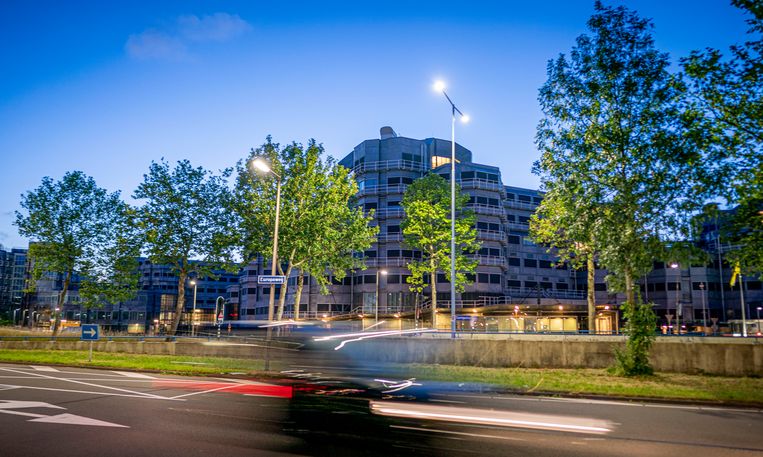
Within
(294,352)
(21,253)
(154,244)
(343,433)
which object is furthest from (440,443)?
(21,253)

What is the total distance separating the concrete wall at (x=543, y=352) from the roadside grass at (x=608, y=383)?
0.71 m

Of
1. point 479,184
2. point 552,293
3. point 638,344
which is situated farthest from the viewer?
point 552,293

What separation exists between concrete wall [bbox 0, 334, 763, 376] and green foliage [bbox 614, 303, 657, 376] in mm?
1655

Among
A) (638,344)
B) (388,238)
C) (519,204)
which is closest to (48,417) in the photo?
(638,344)

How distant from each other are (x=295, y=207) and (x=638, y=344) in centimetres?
2746

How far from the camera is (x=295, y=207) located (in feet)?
127

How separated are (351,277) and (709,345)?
5750 centimetres

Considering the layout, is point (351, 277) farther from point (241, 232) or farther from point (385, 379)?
point (385, 379)

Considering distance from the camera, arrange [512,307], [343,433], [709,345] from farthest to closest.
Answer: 1. [512,307]
2. [709,345]
3. [343,433]

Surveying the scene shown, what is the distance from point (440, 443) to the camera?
8.03 m

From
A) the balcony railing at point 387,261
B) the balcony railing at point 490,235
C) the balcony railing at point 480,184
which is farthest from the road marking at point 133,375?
the balcony railing at point 480,184

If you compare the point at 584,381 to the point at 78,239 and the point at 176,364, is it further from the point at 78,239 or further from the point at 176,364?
the point at 78,239

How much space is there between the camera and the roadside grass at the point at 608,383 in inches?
526

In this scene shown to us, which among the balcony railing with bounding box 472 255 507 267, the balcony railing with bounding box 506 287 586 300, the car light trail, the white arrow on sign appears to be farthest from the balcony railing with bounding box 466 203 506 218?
the white arrow on sign
